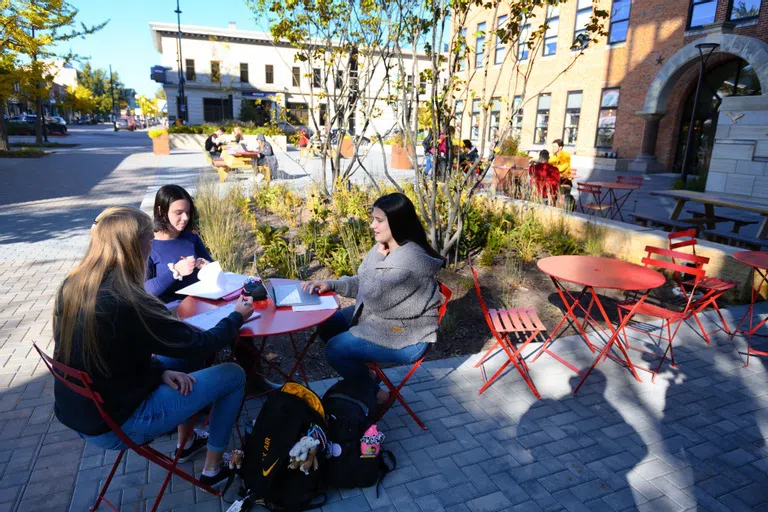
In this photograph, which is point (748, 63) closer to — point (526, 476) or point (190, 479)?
point (526, 476)

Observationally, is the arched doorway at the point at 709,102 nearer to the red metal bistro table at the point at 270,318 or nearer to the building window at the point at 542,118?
the building window at the point at 542,118

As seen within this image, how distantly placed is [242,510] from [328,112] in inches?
277

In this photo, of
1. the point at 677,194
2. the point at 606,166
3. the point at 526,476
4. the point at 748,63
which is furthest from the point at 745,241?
the point at 606,166

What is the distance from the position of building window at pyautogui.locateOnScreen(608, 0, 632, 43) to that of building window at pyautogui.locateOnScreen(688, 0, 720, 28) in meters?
2.65

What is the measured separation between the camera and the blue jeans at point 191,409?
7.06 ft

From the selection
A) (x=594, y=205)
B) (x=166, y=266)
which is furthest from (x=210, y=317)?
(x=594, y=205)

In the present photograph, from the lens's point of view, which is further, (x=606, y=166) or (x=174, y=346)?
(x=606, y=166)

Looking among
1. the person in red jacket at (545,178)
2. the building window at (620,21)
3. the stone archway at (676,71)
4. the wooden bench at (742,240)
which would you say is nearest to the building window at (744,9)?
the stone archway at (676,71)

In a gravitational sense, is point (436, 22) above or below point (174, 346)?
above

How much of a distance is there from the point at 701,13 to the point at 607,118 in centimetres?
486

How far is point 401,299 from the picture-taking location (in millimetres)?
2938

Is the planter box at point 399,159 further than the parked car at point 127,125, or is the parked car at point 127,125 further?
the parked car at point 127,125

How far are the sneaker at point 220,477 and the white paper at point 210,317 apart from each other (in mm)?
735

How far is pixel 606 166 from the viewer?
67.1ft
